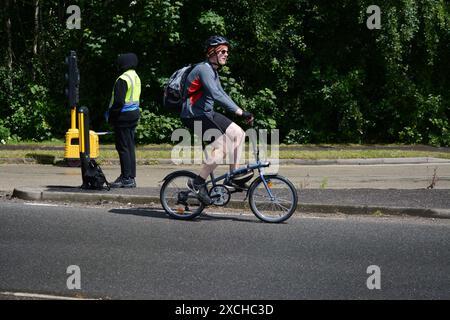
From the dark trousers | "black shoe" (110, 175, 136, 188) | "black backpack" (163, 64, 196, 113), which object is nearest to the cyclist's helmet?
"black backpack" (163, 64, 196, 113)

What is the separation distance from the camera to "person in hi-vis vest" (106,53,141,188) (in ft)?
36.3

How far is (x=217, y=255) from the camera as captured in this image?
24.2 ft

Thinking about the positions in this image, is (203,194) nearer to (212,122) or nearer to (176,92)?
(212,122)

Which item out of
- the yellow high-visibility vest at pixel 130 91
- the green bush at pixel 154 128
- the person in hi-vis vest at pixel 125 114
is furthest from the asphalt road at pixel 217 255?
the green bush at pixel 154 128

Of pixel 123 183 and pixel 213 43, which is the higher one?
pixel 213 43

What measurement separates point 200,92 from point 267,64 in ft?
40.3

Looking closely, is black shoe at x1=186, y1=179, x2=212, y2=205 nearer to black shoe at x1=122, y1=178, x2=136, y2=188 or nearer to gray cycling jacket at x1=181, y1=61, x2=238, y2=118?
gray cycling jacket at x1=181, y1=61, x2=238, y2=118

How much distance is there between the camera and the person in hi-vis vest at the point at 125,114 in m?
11.1

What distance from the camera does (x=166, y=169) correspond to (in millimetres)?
15641

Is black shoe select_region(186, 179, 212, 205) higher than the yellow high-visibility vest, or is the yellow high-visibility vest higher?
the yellow high-visibility vest

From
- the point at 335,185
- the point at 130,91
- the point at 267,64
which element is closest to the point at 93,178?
the point at 130,91

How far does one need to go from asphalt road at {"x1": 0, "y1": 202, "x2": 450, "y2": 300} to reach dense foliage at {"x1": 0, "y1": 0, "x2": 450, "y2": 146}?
11.3m
